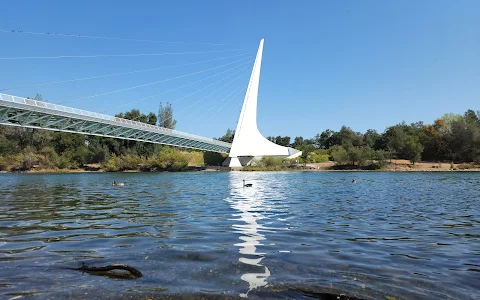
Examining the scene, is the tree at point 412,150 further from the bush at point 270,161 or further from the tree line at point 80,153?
the tree line at point 80,153

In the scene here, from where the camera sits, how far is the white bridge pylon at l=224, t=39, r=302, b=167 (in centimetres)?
7194

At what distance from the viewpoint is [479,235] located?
725 cm

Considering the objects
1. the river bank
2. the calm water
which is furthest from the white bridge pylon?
the calm water

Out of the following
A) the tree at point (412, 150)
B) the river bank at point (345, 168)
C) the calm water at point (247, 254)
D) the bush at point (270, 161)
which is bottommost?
the calm water at point (247, 254)

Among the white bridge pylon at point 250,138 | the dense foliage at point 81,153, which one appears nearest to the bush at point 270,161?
the white bridge pylon at point 250,138

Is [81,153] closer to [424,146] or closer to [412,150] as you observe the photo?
[412,150]

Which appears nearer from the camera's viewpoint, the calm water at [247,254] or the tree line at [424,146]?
the calm water at [247,254]

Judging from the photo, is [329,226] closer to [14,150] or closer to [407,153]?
[407,153]

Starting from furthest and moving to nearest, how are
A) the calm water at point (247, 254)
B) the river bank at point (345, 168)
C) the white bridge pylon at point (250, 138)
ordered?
the white bridge pylon at point (250, 138), the river bank at point (345, 168), the calm water at point (247, 254)

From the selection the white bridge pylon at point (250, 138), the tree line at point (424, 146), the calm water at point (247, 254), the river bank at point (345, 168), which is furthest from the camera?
the white bridge pylon at point (250, 138)

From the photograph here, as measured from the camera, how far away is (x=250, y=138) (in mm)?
74625

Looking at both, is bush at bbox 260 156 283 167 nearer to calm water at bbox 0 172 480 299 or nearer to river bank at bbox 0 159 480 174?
river bank at bbox 0 159 480 174

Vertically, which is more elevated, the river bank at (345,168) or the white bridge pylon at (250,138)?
the white bridge pylon at (250,138)

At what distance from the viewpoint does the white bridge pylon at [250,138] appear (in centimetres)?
7194
